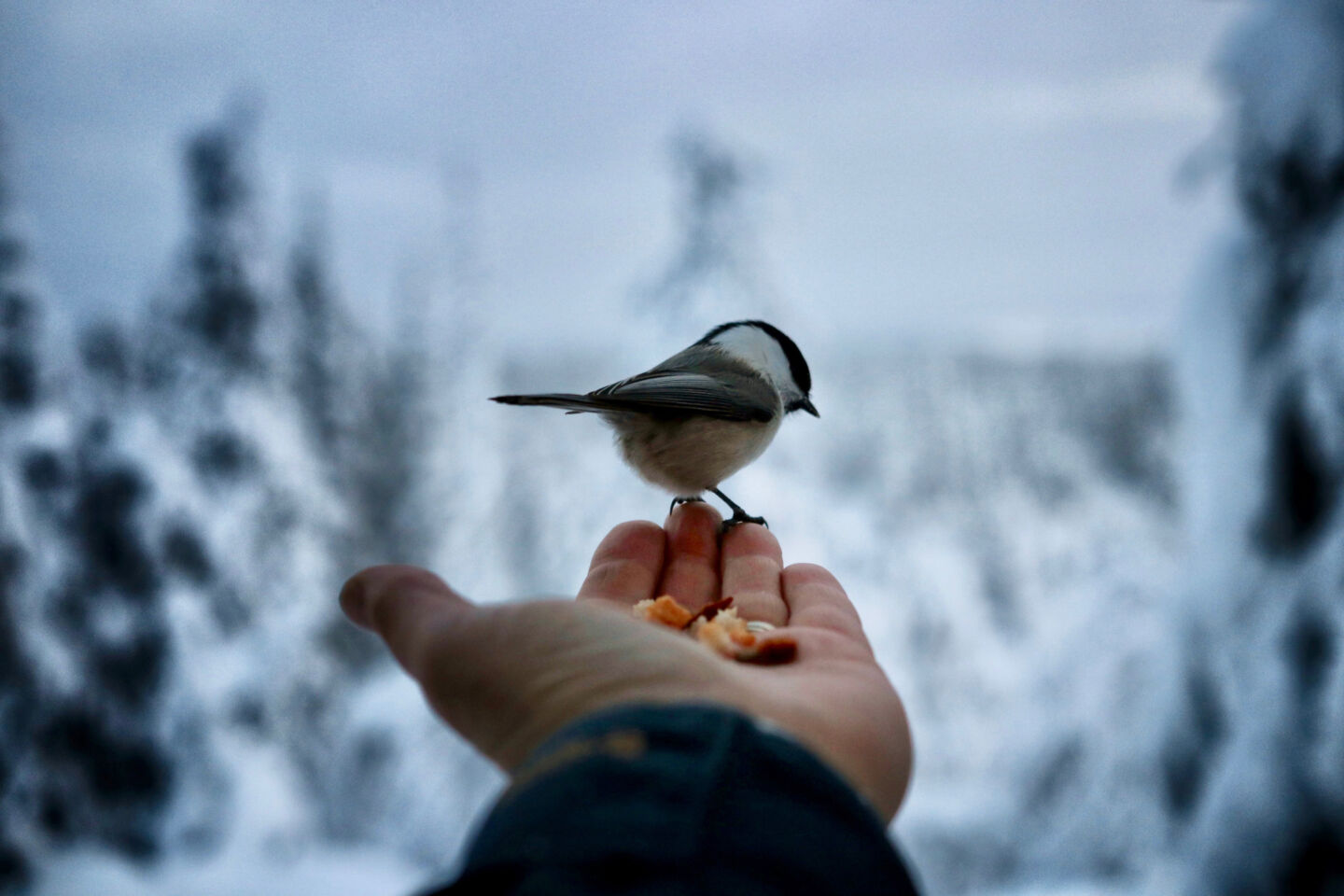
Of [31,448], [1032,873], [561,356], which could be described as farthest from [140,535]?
[1032,873]

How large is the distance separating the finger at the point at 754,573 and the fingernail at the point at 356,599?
1.68 ft

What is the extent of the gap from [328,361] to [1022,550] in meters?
5.52

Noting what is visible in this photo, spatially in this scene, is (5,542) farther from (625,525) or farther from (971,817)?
(971,817)

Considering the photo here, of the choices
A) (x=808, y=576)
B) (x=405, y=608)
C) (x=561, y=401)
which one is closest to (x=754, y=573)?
(x=808, y=576)

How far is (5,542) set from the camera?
311 centimetres

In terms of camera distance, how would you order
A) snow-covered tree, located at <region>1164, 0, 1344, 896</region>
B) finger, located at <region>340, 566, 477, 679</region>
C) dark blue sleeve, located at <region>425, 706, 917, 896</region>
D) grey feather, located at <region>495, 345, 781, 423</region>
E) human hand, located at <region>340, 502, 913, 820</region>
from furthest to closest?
snow-covered tree, located at <region>1164, 0, 1344, 896</region>
grey feather, located at <region>495, 345, 781, 423</region>
finger, located at <region>340, 566, 477, 679</region>
human hand, located at <region>340, 502, 913, 820</region>
dark blue sleeve, located at <region>425, 706, 917, 896</region>

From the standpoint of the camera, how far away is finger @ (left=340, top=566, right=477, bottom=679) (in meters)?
0.83

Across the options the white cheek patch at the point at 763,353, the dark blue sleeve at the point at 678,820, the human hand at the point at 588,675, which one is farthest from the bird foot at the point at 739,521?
the dark blue sleeve at the point at 678,820

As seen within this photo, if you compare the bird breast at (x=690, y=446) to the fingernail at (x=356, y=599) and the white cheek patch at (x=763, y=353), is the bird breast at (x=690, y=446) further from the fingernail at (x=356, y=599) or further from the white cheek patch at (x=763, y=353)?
the fingernail at (x=356, y=599)

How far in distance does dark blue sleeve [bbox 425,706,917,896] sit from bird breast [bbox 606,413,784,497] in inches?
31.1

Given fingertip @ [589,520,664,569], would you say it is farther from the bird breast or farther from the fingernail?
the fingernail

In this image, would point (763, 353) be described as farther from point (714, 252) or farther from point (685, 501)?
point (714, 252)

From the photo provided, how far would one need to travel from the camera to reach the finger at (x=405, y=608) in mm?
828

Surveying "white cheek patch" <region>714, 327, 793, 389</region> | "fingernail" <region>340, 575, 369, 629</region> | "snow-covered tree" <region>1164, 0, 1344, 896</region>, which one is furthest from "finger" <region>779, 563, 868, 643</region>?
"snow-covered tree" <region>1164, 0, 1344, 896</region>
